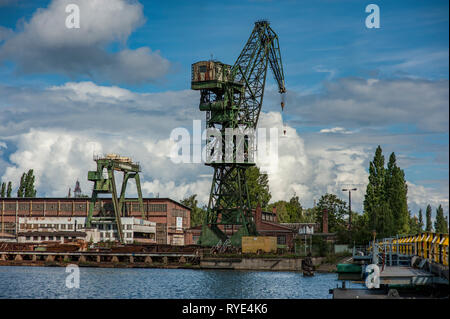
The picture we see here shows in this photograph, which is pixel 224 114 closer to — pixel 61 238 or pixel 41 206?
pixel 61 238

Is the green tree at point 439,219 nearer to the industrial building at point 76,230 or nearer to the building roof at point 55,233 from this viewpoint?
the industrial building at point 76,230

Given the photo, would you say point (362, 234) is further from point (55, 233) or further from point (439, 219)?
point (439, 219)

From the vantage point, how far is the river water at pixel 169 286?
50031mm

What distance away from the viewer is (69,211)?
418ft

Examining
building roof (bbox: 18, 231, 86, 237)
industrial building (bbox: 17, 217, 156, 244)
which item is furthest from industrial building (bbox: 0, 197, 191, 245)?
building roof (bbox: 18, 231, 86, 237)

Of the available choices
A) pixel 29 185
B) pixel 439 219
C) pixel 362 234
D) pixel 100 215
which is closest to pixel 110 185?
pixel 100 215

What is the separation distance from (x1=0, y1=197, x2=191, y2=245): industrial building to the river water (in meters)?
47.0

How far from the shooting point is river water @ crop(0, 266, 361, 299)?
1970 inches

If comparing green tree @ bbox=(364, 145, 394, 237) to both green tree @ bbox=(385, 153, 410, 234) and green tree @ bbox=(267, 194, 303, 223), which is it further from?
green tree @ bbox=(267, 194, 303, 223)

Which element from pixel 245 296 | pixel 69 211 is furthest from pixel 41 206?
pixel 245 296

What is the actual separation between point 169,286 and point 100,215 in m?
68.6

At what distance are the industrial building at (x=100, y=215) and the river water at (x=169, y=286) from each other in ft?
154

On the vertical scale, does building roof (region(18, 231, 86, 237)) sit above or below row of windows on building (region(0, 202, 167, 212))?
below
